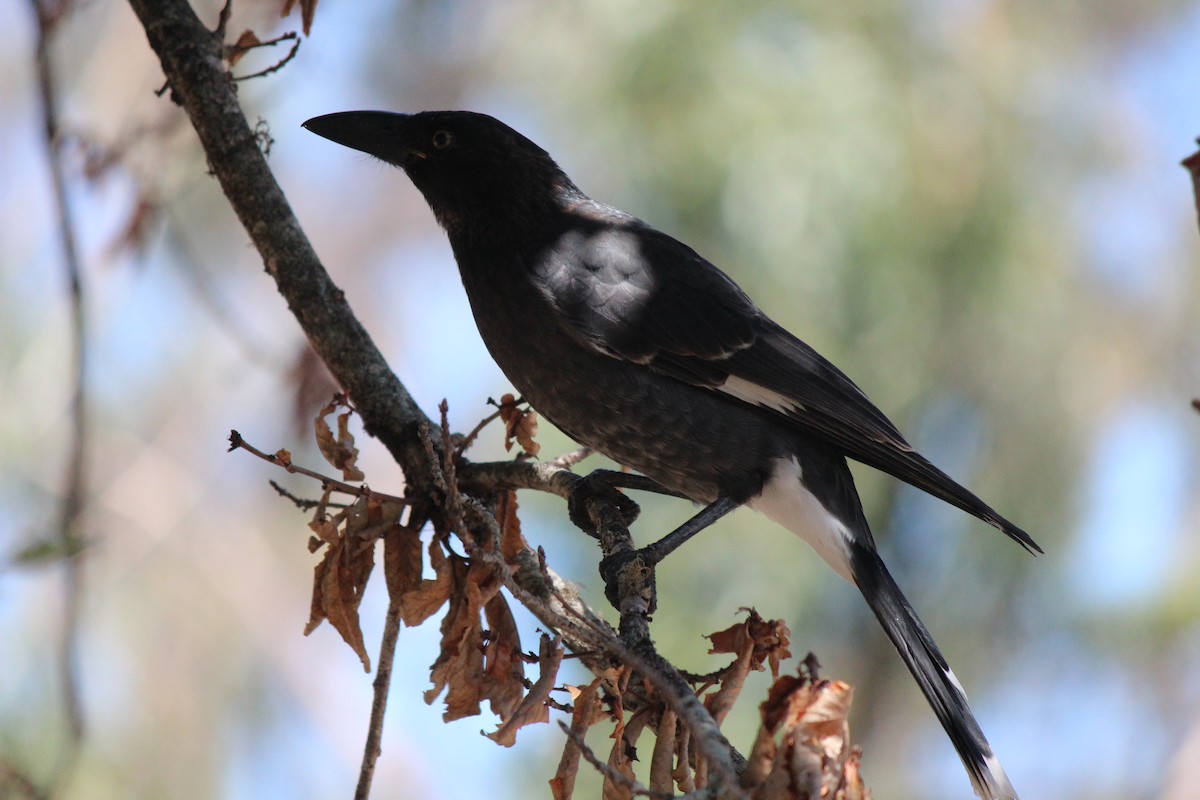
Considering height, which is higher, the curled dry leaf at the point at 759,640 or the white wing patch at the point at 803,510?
the white wing patch at the point at 803,510

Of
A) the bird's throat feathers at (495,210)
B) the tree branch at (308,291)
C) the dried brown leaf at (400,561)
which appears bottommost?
the dried brown leaf at (400,561)

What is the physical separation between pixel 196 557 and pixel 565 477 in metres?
4.06

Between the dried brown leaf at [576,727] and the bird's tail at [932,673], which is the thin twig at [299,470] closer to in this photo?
the dried brown leaf at [576,727]

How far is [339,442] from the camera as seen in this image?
275 cm

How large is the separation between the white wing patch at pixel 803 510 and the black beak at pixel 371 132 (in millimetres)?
1502

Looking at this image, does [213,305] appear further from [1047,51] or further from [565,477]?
[1047,51]

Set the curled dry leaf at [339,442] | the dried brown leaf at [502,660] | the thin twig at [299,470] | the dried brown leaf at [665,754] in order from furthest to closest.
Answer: the curled dry leaf at [339,442]
the dried brown leaf at [502,660]
the thin twig at [299,470]
the dried brown leaf at [665,754]

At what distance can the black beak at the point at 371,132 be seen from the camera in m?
3.53

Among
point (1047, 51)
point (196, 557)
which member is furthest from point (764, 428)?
point (196, 557)

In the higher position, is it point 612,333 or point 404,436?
point 612,333

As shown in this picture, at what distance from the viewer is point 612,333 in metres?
3.23

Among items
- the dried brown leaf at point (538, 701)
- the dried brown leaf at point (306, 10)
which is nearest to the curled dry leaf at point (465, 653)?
the dried brown leaf at point (538, 701)

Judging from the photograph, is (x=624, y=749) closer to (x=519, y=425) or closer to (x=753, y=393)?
A: (x=519, y=425)

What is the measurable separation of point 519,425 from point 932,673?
47.3 inches
